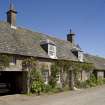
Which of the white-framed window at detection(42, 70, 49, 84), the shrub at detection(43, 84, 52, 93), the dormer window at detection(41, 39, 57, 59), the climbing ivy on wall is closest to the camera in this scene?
the climbing ivy on wall

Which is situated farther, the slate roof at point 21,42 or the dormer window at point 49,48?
the dormer window at point 49,48

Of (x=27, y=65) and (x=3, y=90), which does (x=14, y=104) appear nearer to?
(x=27, y=65)

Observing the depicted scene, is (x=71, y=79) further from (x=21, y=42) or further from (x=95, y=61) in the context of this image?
(x=95, y=61)

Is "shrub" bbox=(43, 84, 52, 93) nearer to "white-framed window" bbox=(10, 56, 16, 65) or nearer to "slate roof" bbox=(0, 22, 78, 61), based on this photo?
"slate roof" bbox=(0, 22, 78, 61)

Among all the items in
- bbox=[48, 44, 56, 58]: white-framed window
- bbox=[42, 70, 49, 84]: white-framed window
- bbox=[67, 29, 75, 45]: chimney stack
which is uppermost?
bbox=[67, 29, 75, 45]: chimney stack

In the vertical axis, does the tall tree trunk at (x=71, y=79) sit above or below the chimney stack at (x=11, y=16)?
below

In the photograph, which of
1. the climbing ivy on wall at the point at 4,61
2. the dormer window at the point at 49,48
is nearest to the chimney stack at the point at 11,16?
the dormer window at the point at 49,48

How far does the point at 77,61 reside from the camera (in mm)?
31359

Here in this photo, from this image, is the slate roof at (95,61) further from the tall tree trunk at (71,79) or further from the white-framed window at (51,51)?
the white-framed window at (51,51)

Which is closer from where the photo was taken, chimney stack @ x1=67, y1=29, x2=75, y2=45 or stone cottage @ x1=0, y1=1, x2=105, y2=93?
stone cottage @ x1=0, y1=1, x2=105, y2=93

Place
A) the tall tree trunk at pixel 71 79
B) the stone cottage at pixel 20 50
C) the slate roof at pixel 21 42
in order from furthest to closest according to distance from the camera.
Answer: the tall tree trunk at pixel 71 79
the slate roof at pixel 21 42
the stone cottage at pixel 20 50

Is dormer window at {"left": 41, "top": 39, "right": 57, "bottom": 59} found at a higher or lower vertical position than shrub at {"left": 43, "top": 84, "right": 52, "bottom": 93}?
higher

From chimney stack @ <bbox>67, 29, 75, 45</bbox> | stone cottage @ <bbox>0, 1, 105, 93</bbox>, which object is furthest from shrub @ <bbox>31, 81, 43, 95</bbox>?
chimney stack @ <bbox>67, 29, 75, 45</bbox>

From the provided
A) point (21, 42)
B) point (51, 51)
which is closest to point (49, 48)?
point (51, 51)
